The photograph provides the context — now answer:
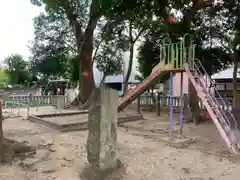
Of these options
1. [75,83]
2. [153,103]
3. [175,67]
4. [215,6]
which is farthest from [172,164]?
[75,83]

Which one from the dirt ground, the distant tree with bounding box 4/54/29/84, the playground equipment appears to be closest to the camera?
the dirt ground

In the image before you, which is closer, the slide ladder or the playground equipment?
the slide ladder

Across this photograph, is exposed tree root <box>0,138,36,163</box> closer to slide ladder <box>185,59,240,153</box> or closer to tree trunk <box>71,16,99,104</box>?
slide ladder <box>185,59,240,153</box>

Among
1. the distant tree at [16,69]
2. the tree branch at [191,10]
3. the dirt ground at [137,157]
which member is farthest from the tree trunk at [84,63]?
the distant tree at [16,69]

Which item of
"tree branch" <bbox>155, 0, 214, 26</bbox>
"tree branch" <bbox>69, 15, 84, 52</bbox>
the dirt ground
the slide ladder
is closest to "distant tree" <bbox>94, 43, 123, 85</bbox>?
"tree branch" <bbox>69, 15, 84, 52</bbox>

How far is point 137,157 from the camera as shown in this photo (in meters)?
6.45

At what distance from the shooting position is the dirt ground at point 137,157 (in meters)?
5.21

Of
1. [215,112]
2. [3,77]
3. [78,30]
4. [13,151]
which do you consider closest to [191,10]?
[215,112]

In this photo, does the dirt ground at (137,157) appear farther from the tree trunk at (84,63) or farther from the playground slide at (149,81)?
the tree trunk at (84,63)

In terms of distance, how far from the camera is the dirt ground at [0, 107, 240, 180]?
205 inches

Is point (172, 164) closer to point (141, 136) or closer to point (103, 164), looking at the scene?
point (103, 164)

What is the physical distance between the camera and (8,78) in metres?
36.7

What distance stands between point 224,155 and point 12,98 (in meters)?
14.3

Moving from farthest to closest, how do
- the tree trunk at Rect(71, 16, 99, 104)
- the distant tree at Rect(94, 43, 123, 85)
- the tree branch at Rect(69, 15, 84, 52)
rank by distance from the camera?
the distant tree at Rect(94, 43, 123, 85), the tree trunk at Rect(71, 16, 99, 104), the tree branch at Rect(69, 15, 84, 52)
